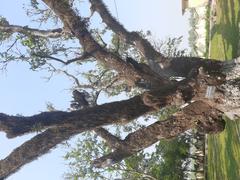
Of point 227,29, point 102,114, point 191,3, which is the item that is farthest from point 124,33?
point 191,3

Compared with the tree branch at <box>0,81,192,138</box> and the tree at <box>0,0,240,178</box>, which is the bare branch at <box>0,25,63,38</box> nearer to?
the tree at <box>0,0,240,178</box>

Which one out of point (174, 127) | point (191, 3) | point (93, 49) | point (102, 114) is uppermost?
point (191, 3)

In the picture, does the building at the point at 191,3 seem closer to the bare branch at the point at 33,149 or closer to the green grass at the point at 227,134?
the green grass at the point at 227,134

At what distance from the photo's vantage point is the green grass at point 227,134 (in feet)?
59.8

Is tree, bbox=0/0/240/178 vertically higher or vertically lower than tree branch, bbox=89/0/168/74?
lower

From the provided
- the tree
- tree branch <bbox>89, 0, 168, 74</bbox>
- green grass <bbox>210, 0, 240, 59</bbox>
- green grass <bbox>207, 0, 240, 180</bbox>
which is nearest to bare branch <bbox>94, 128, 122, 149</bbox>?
the tree

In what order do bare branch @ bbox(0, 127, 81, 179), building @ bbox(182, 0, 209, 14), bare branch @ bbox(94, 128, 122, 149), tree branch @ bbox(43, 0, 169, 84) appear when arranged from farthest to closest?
building @ bbox(182, 0, 209, 14) < tree branch @ bbox(43, 0, 169, 84) < bare branch @ bbox(94, 128, 122, 149) < bare branch @ bbox(0, 127, 81, 179)

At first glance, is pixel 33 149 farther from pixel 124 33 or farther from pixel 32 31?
pixel 124 33

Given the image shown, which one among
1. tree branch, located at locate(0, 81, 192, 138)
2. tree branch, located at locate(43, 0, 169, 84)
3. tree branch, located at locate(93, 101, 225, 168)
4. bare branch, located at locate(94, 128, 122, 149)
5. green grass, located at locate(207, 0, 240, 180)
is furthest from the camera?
green grass, located at locate(207, 0, 240, 180)

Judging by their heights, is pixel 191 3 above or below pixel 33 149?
above

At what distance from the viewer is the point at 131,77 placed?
48.0 feet

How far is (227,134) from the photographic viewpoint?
2003 centimetres

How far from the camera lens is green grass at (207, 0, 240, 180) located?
1823 cm

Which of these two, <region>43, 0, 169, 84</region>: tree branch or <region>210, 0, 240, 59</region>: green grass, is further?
<region>210, 0, 240, 59</region>: green grass
